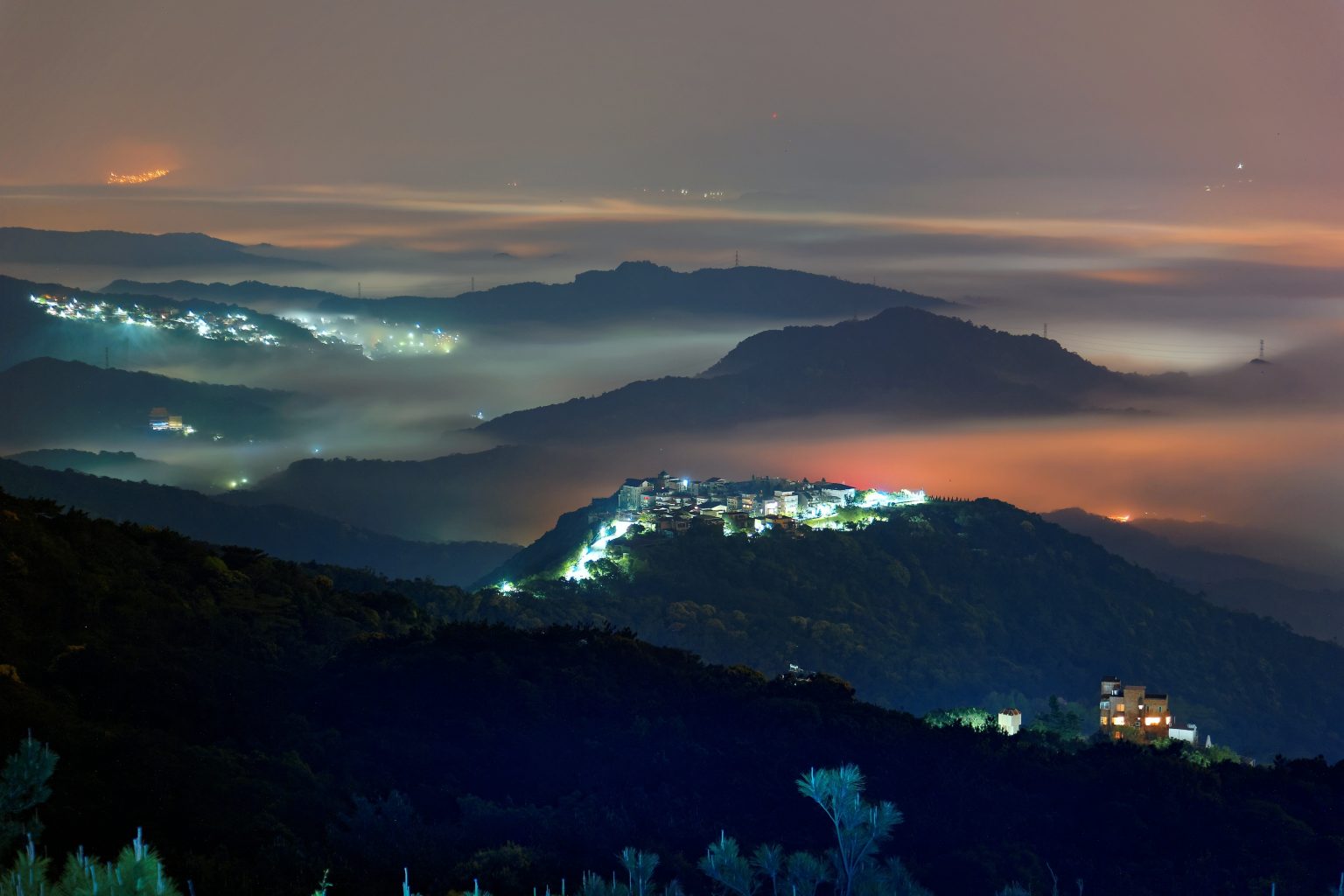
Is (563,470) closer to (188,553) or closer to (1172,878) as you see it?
(188,553)

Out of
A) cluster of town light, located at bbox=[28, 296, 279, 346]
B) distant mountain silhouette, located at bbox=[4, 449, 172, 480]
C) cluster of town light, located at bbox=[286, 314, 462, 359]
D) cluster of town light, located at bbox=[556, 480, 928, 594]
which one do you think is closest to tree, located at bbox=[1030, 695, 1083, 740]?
cluster of town light, located at bbox=[556, 480, 928, 594]

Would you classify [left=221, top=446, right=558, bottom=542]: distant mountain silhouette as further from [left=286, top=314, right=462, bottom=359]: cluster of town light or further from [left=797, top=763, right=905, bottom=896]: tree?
[left=797, top=763, right=905, bottom=896]: tree

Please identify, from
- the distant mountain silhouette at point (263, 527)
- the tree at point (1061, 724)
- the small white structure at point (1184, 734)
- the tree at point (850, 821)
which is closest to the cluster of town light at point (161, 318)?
the distant mountain silhouette at point (263, 527)

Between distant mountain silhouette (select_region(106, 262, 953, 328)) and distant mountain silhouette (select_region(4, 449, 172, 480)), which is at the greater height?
distant mountain silhouette (select_region(106, 262, 953, 328))

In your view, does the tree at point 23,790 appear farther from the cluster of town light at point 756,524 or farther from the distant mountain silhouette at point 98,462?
the distant mountain silhouette at point 98,462

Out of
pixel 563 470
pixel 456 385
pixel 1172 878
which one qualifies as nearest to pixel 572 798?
pixel 1172 878

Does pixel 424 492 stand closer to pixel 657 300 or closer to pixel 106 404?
pixel 106 404
